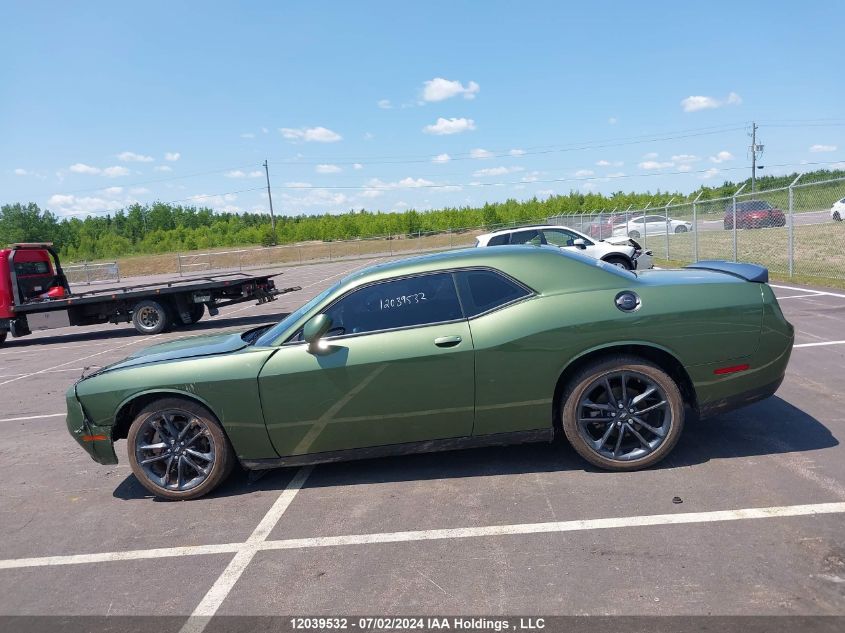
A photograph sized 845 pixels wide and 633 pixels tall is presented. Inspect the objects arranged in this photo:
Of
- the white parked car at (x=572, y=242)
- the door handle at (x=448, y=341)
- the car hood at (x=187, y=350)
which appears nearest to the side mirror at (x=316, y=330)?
the car hood at (x=187, y=350)

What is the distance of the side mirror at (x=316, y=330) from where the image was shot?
4.21m

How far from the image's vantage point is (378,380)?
13.8ft

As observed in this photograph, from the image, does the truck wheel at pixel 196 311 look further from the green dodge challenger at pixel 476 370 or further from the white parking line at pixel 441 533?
the white parking line at pixel 441 533

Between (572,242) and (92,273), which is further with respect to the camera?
(92,273)

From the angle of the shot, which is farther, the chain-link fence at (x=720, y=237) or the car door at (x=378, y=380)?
the chain-link fence at (x=720, y=237)

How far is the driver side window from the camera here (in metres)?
4.35

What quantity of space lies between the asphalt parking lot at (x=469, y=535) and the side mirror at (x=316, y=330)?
1.07m

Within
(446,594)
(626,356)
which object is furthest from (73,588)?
(626,356)

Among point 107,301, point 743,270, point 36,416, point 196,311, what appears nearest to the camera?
point 743,270

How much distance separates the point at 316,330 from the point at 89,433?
190 centimetres

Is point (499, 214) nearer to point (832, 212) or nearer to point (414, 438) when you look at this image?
point (832, 212)

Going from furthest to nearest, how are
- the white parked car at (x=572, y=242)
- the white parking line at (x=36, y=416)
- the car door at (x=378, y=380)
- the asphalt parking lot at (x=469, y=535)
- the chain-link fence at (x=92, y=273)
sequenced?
the chain-link fence at (x=92, y=273) → the white parked car at (x=572, y=242) → the white parking line at (x=36, y=416) → the car door at (x=378, y=380) → the asphalt parking lot at (x=469, y=535)

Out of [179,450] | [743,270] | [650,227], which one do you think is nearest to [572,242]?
[743,270]

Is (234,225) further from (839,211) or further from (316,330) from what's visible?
(316,330)
